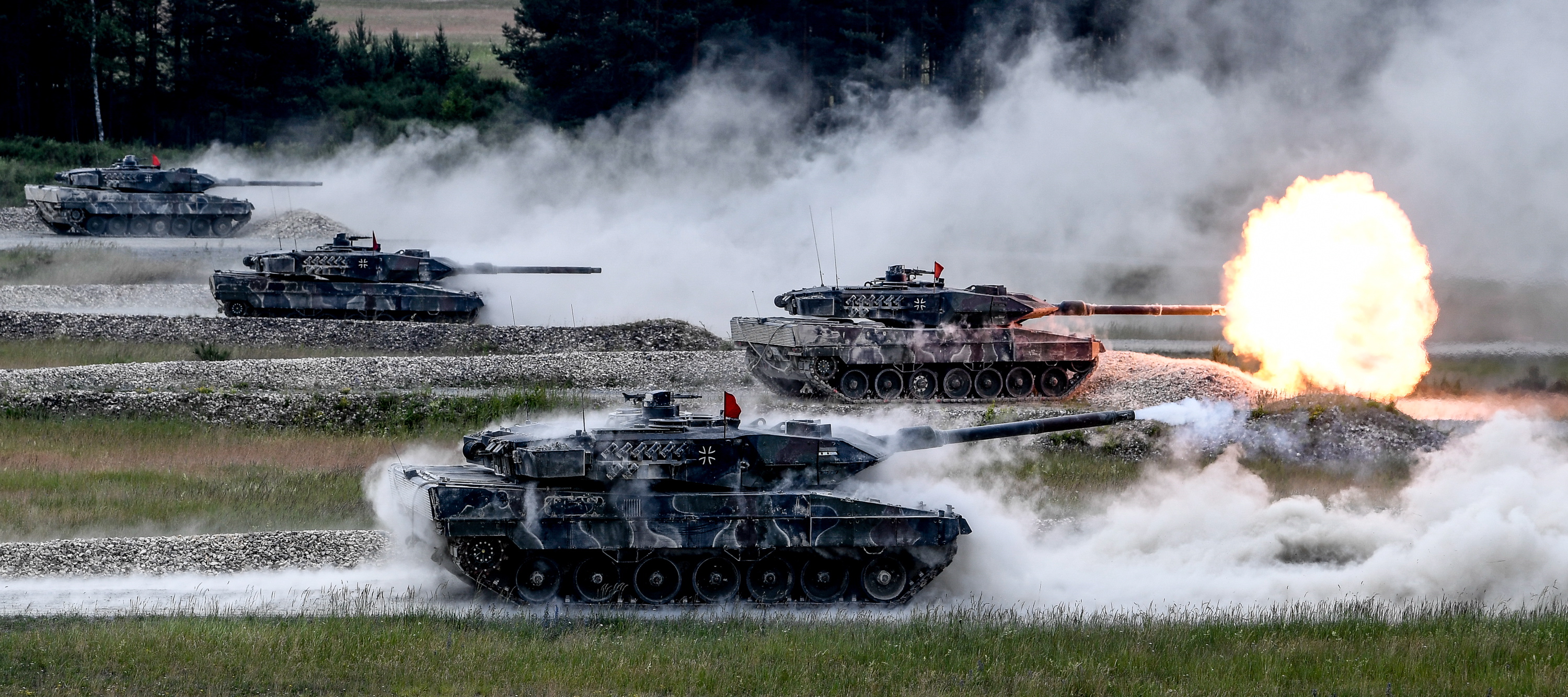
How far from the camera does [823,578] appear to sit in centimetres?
1812

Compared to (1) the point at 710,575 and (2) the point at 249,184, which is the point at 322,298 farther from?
(1) the point at 710,575

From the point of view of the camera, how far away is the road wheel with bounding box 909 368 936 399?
33.2m

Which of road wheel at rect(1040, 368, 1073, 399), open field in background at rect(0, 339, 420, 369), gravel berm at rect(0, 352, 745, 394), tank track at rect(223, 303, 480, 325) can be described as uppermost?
tank track at rect(223, 303, 480, 325)

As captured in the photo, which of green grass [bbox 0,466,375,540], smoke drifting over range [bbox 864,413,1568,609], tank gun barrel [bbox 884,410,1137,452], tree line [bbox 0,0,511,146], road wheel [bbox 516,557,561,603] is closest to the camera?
road wheel [bbox 516,557,561,603]

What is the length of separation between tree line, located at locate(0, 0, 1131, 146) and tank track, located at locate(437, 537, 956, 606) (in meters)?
42.5

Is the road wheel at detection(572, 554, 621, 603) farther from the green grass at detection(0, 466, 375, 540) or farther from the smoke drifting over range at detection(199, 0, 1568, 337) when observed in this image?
the smoke drifting over range at detection(199, 0, 1568, 337)

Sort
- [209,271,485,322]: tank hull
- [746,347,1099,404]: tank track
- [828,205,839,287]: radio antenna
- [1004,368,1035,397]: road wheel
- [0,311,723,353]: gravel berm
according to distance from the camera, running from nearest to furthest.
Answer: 1. [746,347,1099,404]: tank track
2. [1004,368,1035,397]: road wheel
3. [0,311,723,353]: gravel berm
4. [209,271,485,322]: tank hull
5. [828,205,839,287]: radio antenna

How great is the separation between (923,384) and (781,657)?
18407mm

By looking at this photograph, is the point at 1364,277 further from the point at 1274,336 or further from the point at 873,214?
the point at 873,214

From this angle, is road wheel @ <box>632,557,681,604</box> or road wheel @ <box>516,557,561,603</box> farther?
road wheel @ <box>632,557,681,604</box>

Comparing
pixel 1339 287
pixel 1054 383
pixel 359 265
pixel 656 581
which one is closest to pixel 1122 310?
pixel 1054 383

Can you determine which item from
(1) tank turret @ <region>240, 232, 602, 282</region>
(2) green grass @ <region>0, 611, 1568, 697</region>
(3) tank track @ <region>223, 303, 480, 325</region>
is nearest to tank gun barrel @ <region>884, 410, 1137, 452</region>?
(2) green grass @ <region>0, 611, 1568, 697</region>

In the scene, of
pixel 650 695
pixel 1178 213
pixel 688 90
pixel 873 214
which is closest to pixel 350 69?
pixel 688 90

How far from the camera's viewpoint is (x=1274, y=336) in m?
29.9
